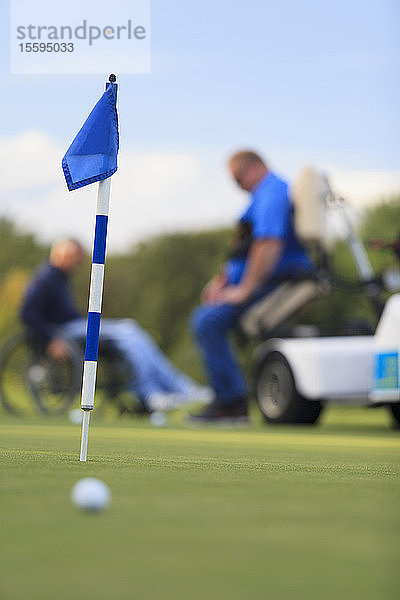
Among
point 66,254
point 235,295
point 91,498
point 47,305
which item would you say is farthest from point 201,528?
point 66,254

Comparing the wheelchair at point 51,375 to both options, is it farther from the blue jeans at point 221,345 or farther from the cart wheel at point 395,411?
the cart wheel at point 395,411

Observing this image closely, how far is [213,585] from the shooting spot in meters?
1.54

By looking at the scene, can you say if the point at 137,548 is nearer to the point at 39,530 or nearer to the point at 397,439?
the point at 39,530

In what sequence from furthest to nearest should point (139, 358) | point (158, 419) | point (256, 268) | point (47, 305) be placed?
1. point (139, 358)
2. point (47, 305)
3. point (158, 419)
4. point (256, 268)

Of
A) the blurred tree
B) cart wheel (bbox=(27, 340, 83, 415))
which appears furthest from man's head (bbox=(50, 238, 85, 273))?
the blurred tree

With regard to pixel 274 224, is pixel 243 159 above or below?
above

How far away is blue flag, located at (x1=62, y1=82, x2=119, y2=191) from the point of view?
3484 mm

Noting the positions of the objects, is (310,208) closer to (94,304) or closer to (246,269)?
(246,269)

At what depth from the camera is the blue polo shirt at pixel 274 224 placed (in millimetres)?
7020

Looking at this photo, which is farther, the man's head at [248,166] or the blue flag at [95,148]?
the man's head at [248,166]

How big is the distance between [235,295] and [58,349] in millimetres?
1393

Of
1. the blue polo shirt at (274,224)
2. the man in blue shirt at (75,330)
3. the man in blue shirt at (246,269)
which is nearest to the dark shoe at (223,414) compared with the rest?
the man in blue shirt at (246,269)

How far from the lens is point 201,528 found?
204 cm

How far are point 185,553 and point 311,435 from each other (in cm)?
421
